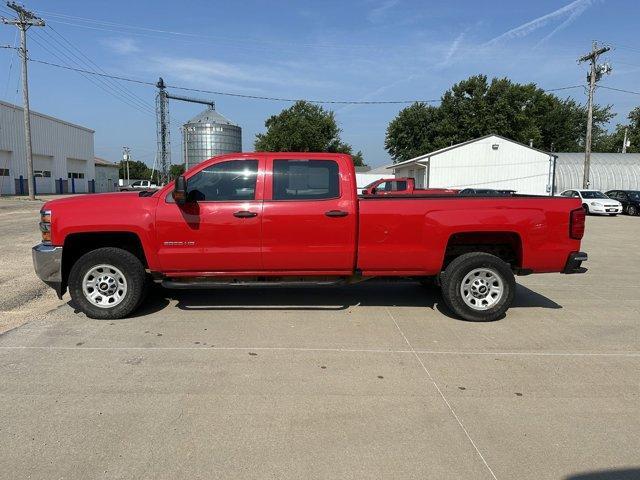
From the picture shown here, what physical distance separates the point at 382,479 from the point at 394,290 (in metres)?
4.89

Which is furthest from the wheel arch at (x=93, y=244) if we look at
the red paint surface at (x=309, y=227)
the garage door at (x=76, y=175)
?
the garage door at (x=76, y=175)

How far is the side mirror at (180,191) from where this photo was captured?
17.7 ft

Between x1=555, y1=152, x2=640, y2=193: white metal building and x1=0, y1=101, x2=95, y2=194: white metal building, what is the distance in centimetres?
4736

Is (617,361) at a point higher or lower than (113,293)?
lower

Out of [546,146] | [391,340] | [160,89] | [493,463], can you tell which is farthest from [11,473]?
[546,146]

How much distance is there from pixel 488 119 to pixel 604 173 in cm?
1804

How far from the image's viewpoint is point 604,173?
137ft

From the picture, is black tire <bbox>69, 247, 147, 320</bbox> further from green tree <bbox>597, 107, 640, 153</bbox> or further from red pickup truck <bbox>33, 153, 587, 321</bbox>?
green tree <bbox>597, 107, 640, 153</bbox>

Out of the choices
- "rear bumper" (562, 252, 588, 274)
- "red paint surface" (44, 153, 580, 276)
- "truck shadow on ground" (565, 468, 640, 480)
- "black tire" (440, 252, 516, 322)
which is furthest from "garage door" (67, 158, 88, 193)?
"truck shadow on ground" (565, 468, 640, 480)

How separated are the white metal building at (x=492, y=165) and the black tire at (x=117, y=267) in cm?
3368

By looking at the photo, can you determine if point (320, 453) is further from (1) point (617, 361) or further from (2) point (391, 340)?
(1) point (617, 361)

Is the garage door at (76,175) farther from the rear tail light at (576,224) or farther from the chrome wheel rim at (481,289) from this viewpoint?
the rear tail light at (576,224)

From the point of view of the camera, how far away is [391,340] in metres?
5.20

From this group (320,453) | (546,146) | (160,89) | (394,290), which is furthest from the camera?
(546,146)
